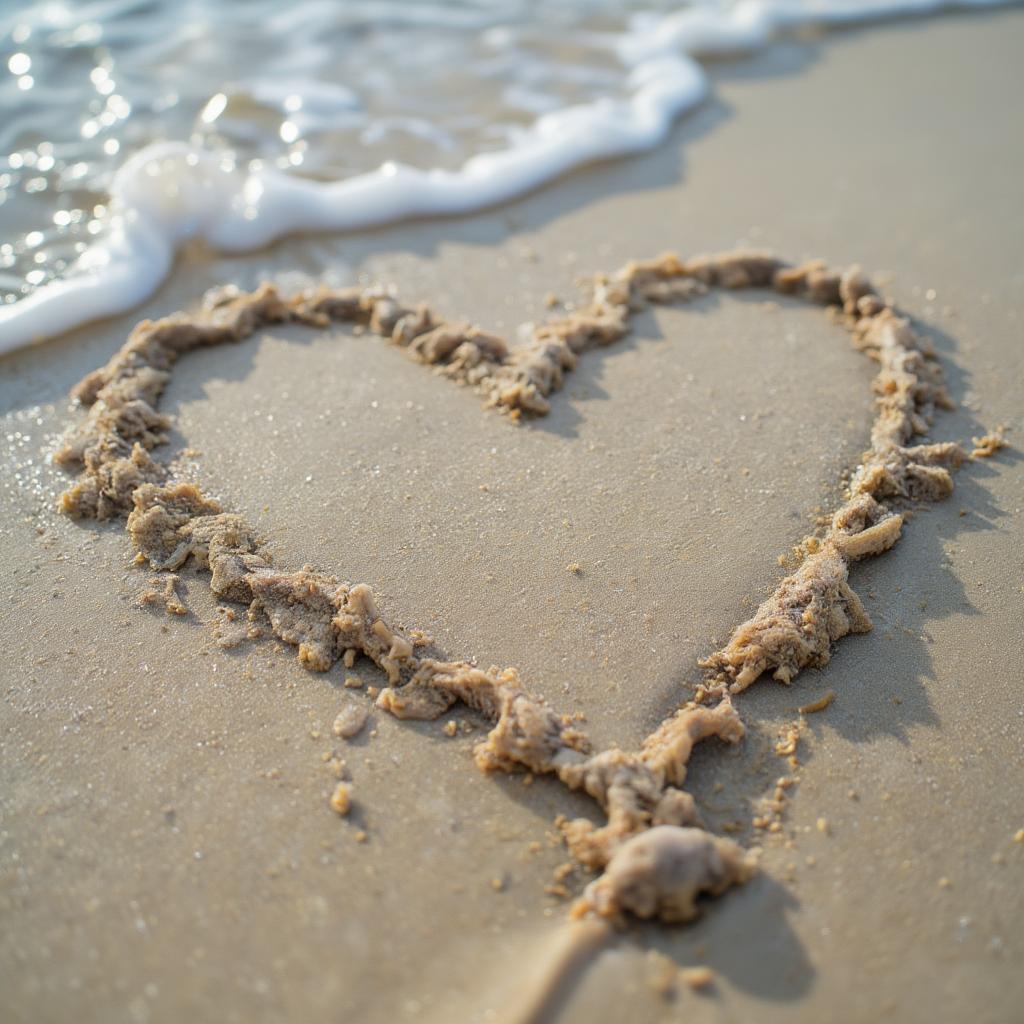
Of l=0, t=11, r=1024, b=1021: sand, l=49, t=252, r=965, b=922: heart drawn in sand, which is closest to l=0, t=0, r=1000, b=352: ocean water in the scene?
l=0, t=11, r=1024, b=1021: sand

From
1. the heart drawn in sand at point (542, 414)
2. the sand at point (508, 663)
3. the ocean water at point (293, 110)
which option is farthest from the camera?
the ocean water at point (293, 110)

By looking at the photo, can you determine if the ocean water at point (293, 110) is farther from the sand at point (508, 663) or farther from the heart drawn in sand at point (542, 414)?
the heart drawn in sand at point (542, 414)

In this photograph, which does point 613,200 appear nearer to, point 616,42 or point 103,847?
point 616,42

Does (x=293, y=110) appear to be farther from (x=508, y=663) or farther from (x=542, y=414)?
(x=508, y=663)

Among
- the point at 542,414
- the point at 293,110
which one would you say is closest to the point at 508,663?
the point at 542,414

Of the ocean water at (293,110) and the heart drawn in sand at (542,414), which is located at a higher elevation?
the ocean water at (293,110)

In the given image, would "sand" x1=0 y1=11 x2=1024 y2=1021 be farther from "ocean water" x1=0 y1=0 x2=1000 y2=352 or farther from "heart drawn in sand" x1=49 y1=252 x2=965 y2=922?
"ocean water" x1=0 y1=0 x2=1000 y2=352

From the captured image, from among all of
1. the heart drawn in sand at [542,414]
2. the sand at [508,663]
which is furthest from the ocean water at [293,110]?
the heart drawn in sand at [542,414]
